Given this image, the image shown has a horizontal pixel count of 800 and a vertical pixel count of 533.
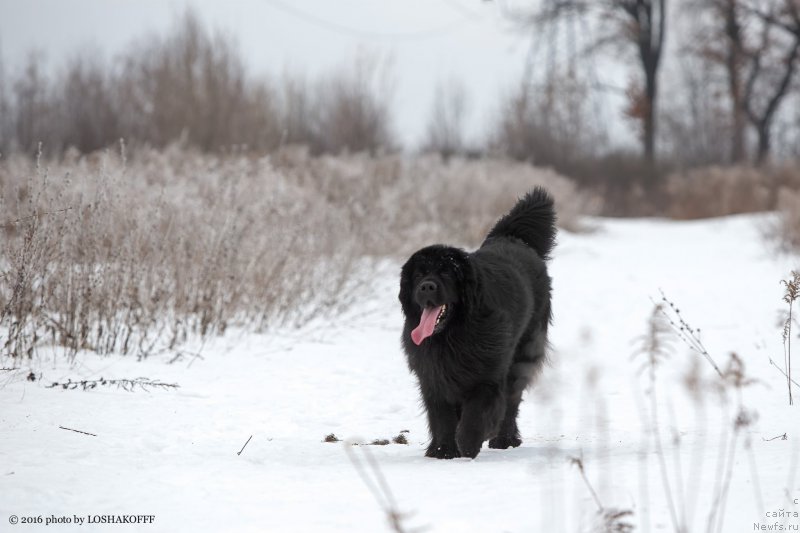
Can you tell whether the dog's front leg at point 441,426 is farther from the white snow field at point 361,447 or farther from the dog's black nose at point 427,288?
the dog's black nose at point 427,288

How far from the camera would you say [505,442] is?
4.57 m

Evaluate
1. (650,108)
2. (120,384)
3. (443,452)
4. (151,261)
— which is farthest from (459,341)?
(650,108)

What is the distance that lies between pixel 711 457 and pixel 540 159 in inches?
946

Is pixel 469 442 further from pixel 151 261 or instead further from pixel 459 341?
pixel 151 261

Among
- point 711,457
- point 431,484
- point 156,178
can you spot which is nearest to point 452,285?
point 431,484

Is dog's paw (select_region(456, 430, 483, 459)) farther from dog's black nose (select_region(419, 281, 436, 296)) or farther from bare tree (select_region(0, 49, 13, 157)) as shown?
bare tree (select_region(0, 49, 13, 157))

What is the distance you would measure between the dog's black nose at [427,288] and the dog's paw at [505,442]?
1.09 metres

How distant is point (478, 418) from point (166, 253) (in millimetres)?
3512

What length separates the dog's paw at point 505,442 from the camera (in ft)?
14.9

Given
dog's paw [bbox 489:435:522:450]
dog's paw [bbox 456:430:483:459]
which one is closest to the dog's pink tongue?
dog's paw [bbox 456:430:483:459]

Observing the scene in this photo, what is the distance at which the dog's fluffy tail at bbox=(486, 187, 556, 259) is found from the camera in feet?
17.7

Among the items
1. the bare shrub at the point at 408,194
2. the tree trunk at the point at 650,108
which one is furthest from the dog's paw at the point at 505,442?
the tree trunk at the point at 650,108

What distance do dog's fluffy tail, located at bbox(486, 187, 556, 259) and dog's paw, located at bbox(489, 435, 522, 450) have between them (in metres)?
1.37

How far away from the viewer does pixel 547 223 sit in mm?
5426
